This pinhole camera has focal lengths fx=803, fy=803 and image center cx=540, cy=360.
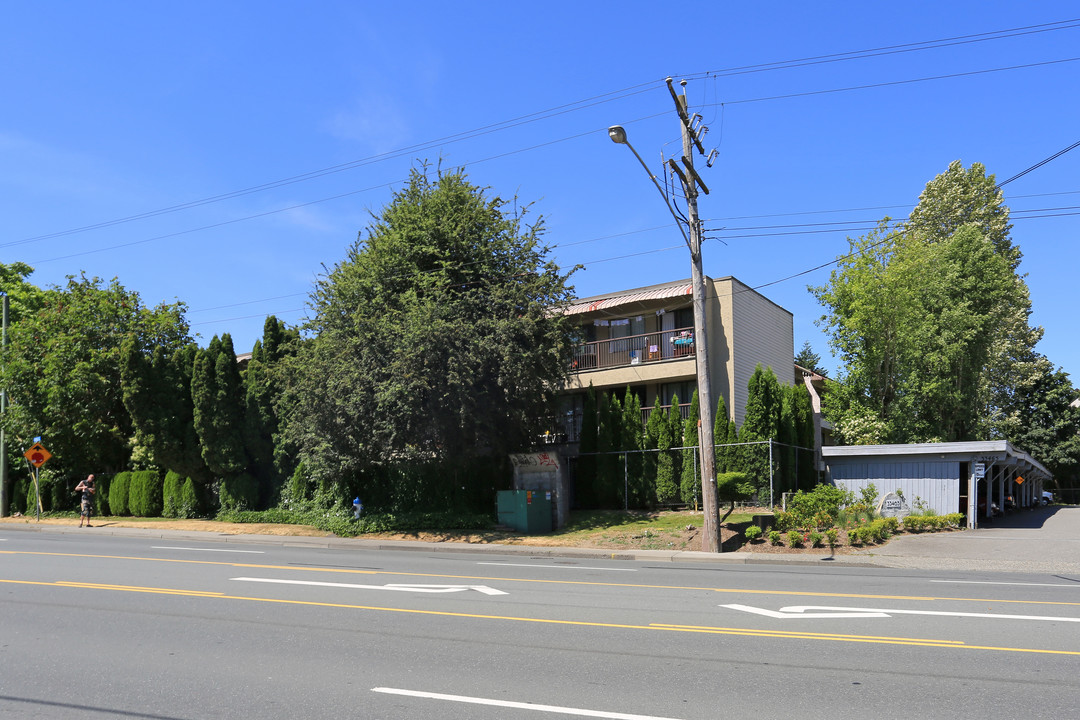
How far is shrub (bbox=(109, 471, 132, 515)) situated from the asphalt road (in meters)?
21.4

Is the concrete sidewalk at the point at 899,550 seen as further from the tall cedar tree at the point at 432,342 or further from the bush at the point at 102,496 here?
the bush at the point at 102,496

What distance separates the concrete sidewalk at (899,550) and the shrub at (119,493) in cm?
885

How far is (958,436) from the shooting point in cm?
3709

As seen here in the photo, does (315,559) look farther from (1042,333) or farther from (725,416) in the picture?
(1042,333)

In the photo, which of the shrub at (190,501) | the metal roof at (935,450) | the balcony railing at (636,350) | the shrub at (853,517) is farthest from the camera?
the shrub at (190,501)

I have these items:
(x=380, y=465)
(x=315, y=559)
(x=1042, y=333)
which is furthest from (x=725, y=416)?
(x=1042, y=333)

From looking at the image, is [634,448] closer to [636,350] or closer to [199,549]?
[636,350]

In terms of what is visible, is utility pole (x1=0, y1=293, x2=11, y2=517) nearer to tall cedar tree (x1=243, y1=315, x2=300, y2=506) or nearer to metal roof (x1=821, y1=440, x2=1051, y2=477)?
tall cedar tree (x1=243, y1=315, x2=300, y2=506)

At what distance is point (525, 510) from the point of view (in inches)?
898

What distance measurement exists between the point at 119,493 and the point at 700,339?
26.1 m

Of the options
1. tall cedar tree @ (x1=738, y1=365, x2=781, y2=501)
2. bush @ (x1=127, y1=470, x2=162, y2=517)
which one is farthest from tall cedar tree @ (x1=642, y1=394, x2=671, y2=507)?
bush @ (x1=127, y1=470, x2=162, y2=517)

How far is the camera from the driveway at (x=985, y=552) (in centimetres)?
1570

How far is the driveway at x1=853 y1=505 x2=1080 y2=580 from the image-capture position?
15.7 m

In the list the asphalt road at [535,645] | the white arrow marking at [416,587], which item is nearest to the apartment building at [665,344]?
the asphalt road at [535,645]
